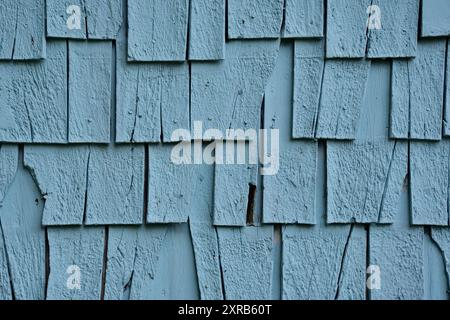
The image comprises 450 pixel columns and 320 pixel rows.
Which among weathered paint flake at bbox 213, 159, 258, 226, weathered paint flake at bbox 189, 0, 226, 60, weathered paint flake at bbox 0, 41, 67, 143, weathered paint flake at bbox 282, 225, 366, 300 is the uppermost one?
weathered paint flake at bbox 189, 0, 226, 60

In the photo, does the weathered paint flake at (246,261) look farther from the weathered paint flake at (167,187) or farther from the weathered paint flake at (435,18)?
the weathered paint flake at (435,18)

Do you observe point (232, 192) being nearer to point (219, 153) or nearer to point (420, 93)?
point (219, 153)

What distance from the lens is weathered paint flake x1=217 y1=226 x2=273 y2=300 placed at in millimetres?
2057

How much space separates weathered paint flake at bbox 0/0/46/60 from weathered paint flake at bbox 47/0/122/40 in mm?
41

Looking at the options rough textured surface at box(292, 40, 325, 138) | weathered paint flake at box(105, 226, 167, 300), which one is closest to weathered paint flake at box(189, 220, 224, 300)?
weathered paint flake at box(105, 226, 167, 300)

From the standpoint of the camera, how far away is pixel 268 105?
2.04m

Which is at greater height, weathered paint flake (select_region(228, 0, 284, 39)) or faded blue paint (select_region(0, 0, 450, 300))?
weathered paint flake (select_region(228, 0, 284, 39))

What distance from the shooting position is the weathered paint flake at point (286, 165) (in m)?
Result: 2.04

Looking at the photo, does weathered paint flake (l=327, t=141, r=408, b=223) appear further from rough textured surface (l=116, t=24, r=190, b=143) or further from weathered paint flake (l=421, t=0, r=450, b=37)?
rough textured surface (l=116, t=24, r=190, b=143)

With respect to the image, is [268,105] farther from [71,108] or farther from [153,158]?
[71,108]

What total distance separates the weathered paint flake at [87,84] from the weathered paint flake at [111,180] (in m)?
0.06

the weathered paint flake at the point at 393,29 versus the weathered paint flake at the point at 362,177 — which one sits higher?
the weathered paint flake at the point at 393,29

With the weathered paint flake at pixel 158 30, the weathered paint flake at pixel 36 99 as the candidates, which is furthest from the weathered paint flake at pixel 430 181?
the weathered paint flake at pixel 36 99
